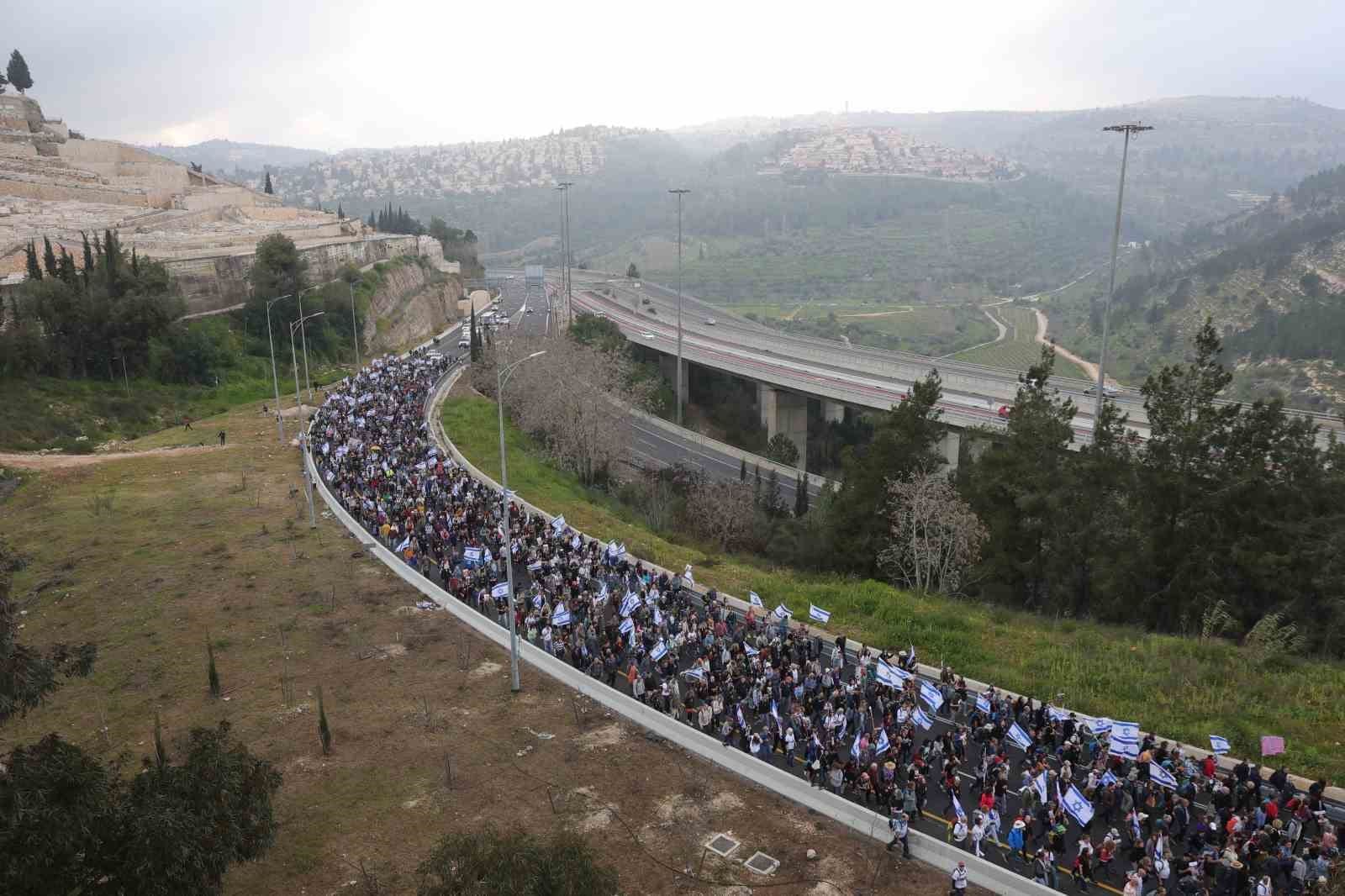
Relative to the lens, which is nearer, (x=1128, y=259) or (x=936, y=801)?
(x=936, y=801)

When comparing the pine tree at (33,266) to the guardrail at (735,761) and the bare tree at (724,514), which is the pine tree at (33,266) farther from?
the bare tree at (724,514)

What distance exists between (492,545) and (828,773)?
1713cm

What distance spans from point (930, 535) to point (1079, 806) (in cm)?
1893

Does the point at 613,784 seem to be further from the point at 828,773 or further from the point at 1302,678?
the point at 1302,678

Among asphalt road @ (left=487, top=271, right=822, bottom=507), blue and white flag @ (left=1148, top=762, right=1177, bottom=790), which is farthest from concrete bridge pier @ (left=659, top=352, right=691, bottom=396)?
blue and white flag @ (left=1148, top=762, right=1177, bottom=790)

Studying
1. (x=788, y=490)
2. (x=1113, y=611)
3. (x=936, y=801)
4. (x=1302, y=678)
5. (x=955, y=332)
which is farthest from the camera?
(x=955, y=332)

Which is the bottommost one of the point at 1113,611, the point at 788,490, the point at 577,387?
the point at 788,490

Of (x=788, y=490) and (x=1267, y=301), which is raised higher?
(x=1267, y=301)

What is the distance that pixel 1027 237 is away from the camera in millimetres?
187000

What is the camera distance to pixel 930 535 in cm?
3581

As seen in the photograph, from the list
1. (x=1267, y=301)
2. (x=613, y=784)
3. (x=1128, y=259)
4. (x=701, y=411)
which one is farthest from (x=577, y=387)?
(x=1128, y=259)

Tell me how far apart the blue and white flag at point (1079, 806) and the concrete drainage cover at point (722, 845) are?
6.26 meters

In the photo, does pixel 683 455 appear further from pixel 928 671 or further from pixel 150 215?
pixel 150 215

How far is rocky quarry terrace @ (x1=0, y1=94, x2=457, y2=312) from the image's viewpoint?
75.5 metres
